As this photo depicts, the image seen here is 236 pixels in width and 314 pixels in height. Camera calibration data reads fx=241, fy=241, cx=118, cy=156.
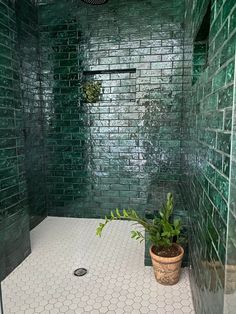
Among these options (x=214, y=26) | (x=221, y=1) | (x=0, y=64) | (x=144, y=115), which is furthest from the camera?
(x=144, y=115)

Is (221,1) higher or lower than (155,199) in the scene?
higher

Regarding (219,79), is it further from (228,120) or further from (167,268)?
(167,268)

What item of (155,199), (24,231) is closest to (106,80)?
(155,199)

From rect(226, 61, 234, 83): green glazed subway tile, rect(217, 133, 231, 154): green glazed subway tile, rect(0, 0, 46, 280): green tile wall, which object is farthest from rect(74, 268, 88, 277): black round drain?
rect(226, 61, 234, 83): green glazed subway tile

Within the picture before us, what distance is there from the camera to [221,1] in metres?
0.92

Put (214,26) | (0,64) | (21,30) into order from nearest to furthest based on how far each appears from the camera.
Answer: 1. (214,26)
2. (0,64)
3. (21,30)

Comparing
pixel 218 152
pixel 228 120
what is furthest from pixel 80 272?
pixel 228 120

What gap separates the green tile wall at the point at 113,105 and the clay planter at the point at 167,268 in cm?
91

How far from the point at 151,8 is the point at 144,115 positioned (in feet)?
4.00

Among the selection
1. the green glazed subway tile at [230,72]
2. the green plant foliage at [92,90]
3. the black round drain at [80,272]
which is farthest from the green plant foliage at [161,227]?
the green plant foliage at [92,90]

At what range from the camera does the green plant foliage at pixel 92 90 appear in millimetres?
2955

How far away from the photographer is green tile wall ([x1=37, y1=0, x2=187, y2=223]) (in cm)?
281

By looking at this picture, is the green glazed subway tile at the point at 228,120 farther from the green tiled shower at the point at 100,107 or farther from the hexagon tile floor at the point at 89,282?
the green tiled shower at the point at 100,107

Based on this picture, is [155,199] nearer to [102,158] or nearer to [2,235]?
[102,158]
